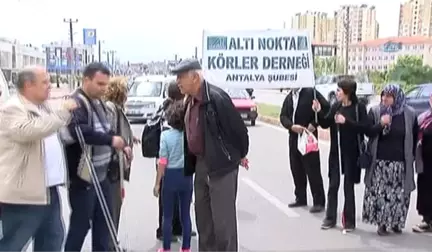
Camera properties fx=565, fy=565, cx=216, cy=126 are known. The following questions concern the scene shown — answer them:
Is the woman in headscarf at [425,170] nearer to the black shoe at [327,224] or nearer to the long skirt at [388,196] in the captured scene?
the long skirt at [388,196]

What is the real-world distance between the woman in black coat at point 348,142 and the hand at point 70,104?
3.16 metres

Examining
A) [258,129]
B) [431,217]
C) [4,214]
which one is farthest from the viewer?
[258,129]

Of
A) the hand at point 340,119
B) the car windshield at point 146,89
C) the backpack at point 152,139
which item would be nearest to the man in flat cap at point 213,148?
the backpack at point 152,139

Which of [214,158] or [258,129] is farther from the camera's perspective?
Answer: [258,129]

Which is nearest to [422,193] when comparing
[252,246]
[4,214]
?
[252,246]

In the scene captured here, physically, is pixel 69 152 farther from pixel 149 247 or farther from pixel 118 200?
pixel 149 247

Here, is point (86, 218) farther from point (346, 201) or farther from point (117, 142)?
point (346, 201)

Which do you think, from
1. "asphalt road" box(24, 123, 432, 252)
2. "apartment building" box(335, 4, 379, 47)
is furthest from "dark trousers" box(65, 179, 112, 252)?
"apartment building" box(335, 4, 379, 47)

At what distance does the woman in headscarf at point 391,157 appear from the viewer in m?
6.19

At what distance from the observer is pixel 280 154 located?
13.3 meters

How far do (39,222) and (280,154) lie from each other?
9561mm

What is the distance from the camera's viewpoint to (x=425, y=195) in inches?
260

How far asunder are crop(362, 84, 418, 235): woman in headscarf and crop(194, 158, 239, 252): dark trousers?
2.38 meters

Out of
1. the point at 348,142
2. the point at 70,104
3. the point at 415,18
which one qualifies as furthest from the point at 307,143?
the point at 415,18
